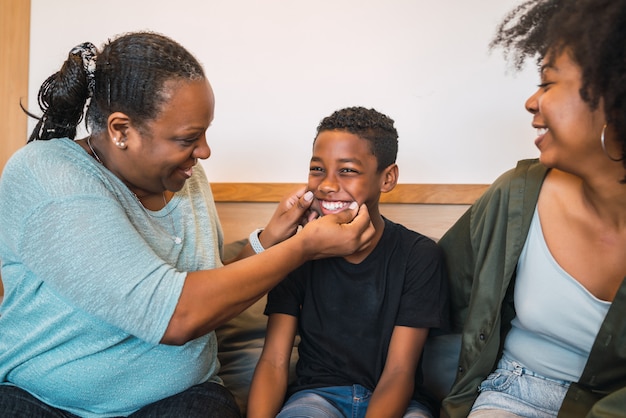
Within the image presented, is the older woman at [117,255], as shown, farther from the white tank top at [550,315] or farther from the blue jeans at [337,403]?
the white tank top at [550,315]

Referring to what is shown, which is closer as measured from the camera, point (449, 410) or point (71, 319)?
point (71, 319)

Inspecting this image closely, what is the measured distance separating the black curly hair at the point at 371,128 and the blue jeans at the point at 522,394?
22.3 inches

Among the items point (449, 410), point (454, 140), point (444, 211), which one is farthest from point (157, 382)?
point (454, 140)

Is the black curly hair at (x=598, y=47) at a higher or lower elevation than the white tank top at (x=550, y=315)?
higher

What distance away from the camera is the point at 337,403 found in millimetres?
1396

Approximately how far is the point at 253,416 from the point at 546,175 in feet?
2.74

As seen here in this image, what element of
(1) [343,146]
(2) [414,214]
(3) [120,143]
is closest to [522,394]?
(1) [343,146]

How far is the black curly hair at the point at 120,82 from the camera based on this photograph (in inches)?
48.6

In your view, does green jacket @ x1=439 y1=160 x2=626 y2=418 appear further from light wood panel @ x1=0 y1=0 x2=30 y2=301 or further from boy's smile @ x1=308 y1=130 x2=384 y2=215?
light wood panel @ x1=0 y1=0 x2=30 y2=301

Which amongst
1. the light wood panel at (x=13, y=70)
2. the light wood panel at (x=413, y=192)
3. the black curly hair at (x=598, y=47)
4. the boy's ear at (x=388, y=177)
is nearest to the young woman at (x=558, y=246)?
the black curly hair at (x=598, y=47)

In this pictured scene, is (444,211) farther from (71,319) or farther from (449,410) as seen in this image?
(71,319)

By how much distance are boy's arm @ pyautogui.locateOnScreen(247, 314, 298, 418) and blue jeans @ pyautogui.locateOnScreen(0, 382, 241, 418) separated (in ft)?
0.19

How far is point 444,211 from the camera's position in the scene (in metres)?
1.98

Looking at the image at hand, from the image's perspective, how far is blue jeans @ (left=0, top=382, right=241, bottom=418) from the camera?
3.87 ft
